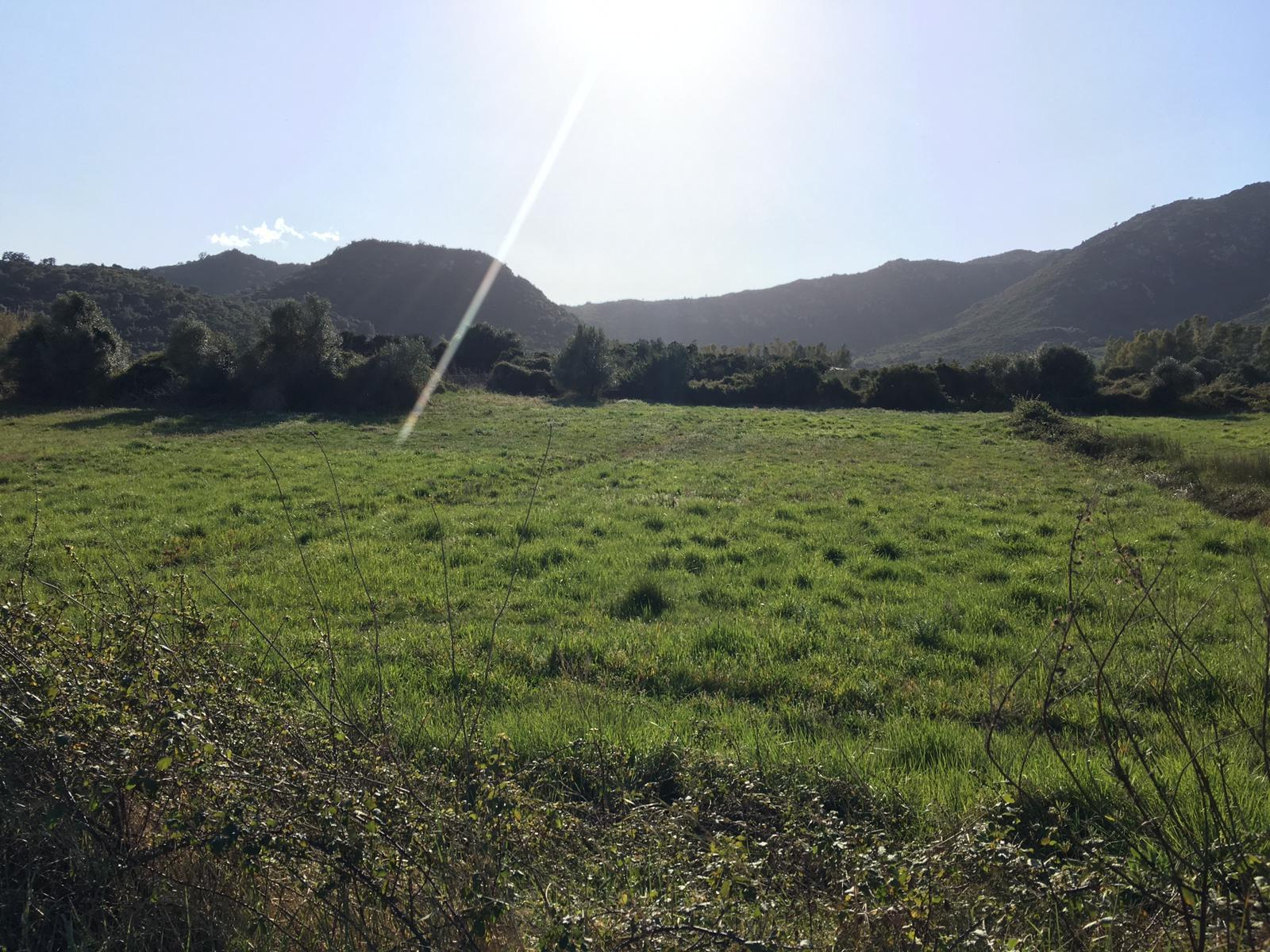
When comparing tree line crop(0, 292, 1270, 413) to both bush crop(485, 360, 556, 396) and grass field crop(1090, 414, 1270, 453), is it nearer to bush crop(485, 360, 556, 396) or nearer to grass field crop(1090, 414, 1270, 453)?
bush crop(485, 360, 556, 396)

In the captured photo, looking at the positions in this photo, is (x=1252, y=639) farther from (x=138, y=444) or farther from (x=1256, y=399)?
(x=1256, y=399)

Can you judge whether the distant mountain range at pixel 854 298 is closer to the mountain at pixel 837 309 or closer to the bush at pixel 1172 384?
the mountain at pixel 837 309

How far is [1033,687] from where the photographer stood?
5.07 metres

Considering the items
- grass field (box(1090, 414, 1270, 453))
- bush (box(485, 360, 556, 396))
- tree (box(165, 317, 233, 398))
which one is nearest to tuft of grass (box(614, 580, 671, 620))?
grass field (box(1090, 414, 1270, 453))

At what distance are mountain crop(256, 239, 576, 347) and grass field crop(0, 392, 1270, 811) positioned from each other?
290ft

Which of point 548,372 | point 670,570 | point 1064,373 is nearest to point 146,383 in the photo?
point 548,372

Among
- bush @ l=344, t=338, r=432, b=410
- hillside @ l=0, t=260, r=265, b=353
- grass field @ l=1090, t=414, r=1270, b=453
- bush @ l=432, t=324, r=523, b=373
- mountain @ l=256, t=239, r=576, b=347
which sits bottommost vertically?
grass field @ l=1090, t=414, r=1270, b=453

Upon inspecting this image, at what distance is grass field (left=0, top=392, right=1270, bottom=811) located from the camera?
15.4ft

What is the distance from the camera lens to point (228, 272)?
11681 centimetres

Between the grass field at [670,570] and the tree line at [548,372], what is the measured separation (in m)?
16.1

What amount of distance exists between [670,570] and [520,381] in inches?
1922

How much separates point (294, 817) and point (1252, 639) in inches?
317

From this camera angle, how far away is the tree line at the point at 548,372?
113 feet

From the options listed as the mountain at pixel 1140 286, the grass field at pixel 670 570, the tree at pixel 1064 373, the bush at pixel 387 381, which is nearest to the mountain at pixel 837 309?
the mountain at pixel 1140 286
